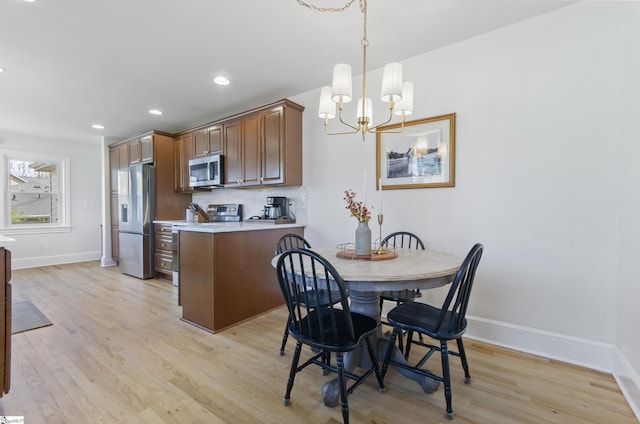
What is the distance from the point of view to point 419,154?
2.68m

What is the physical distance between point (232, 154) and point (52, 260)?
4703mm

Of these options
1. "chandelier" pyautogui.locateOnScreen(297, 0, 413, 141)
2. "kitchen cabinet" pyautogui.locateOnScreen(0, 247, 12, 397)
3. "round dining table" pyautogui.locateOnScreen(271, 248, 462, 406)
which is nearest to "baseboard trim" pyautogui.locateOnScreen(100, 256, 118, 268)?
"kitchen cabinet" pyautogui.locateOnScreen(0, 247, 12, 397)

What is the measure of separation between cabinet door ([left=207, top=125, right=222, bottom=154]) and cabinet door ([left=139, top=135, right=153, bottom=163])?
1.16 m

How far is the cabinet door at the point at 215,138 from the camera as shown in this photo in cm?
395

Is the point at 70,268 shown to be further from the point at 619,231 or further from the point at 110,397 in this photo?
the point at 619,231

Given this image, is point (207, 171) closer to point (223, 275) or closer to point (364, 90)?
point (223, 275)

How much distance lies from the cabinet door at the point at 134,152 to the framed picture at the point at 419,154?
13.3ft

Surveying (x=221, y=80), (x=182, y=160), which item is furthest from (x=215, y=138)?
(x=221, y=80)

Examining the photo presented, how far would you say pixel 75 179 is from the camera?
5883 mm

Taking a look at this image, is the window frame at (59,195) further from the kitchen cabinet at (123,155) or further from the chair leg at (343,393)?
the chair leg at (343,393)

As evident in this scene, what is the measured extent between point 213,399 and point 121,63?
120 inches

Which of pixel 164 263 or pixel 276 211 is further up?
pixel 276 211

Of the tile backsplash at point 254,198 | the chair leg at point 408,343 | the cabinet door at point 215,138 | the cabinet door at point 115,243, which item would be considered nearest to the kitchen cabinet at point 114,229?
the cabinet door at point 115,243

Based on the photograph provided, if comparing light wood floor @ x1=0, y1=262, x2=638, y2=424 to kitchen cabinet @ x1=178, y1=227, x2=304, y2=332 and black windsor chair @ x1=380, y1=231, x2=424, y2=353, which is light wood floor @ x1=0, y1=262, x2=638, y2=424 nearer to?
kitchen cabinet @ x1=178, y1=227, x2=304, y2=332
